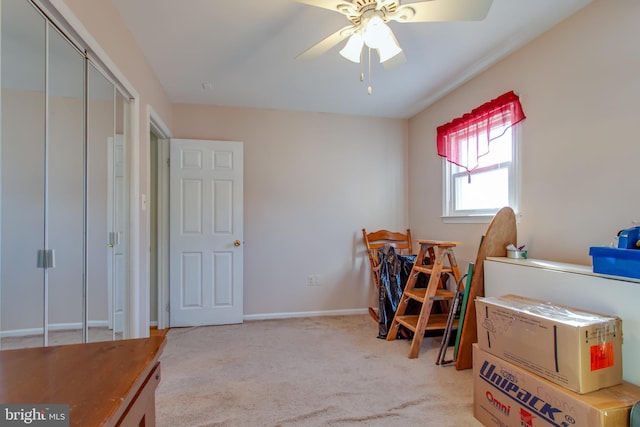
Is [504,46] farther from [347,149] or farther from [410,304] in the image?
[410,304]

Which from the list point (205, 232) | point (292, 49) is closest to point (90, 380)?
point (292, 49)

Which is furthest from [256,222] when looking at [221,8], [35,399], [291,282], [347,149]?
[35,399]

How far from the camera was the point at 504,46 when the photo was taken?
223 centimetres

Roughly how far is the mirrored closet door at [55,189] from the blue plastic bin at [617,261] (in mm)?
2475

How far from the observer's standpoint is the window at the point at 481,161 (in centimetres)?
234

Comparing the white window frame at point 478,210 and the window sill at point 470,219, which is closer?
the white window frame at point 478,210

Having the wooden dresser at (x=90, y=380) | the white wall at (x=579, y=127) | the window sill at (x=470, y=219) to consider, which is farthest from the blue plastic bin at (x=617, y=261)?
the wooden dresser at (x=90, y=380)

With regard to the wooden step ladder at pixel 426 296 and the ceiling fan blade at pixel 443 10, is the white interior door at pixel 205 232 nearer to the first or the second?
the wooden step ladder at pixel 426 296

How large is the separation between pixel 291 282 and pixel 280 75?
2.19 metres

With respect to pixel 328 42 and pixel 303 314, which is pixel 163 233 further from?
pixel 328 42

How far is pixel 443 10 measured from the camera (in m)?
1.45

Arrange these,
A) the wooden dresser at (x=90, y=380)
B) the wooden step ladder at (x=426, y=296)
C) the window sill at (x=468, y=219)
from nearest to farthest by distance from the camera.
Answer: the wooden dresser at (x=90, y=380)
the wooden step ladder at (x=426, y=296)
the window sill at (x=468, y=219)

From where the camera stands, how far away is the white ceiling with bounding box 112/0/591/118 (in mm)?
1878

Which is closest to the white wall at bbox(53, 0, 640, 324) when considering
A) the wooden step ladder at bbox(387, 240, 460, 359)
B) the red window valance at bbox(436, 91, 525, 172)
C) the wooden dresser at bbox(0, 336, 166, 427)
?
the red window valance at bbox(436, 91, 525, 172)
